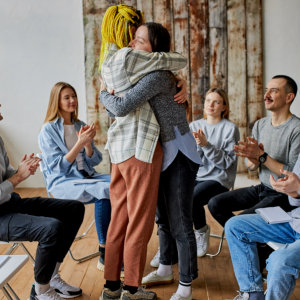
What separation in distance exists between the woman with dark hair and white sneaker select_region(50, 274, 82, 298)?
0.37 meters

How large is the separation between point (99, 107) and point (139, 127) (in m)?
2.90

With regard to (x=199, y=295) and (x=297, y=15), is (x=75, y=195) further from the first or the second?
(x=297, y=15)

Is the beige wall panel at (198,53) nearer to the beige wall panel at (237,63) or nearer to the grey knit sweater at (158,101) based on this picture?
the beige wall panel at (237,63)

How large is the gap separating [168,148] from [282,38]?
3.16 meters

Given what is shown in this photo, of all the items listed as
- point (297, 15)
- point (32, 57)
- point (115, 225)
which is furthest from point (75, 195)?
point (297, 15)

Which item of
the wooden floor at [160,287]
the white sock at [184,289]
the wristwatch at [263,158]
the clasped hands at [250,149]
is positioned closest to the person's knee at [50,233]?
the wooden floor at [160,287]

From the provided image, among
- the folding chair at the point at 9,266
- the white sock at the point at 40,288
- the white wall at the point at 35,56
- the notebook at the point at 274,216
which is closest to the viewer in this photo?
the folding chair at the point at 9,266

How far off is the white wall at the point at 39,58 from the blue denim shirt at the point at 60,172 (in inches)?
83.2

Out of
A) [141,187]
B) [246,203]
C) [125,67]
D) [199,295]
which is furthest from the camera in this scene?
[246,203]

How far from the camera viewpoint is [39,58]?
4906 millimetres

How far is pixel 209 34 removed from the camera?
15.5 feet

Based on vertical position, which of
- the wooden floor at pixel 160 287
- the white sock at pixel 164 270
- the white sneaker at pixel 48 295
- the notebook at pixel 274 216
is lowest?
the wooden floor at pixel 160 287

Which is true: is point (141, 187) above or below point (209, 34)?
below

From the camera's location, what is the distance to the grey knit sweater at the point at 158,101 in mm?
2018
